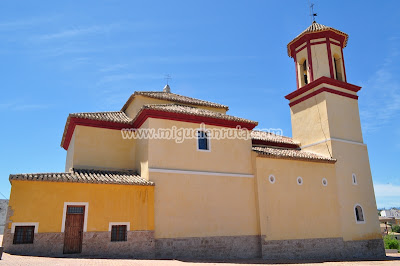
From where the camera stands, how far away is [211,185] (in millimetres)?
14320

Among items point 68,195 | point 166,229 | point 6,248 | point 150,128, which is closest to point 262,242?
point 166,229

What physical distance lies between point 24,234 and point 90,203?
231 cm

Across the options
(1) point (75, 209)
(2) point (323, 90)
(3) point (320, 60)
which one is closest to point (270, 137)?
(2) point (323, 90)

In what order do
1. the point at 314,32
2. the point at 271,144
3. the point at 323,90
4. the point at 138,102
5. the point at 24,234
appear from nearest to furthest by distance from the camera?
1. the point at 24,234
2. the point at 138,102
3. the point at 323,90
4. the point at 271,144
5. the point at 314,32

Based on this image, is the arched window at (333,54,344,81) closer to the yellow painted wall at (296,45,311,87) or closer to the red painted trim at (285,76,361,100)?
the red painted trim at (285,76,361,100)

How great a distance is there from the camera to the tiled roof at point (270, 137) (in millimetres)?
18625

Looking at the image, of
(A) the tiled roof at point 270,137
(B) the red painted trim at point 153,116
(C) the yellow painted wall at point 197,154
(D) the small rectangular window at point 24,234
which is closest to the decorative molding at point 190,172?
(C) the yellow painted wall at point 197,154

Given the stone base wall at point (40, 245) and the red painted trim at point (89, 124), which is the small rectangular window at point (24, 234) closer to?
the stone base wall at point (40, 245)

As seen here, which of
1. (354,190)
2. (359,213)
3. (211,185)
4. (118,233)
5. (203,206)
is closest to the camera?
(118,233)

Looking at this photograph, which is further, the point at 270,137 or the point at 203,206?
the point at 270,137

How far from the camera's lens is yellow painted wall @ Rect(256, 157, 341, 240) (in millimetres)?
15164

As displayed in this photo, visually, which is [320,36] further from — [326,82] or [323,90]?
[323,90]

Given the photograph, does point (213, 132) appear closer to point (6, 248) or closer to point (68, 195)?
point (68, 195)

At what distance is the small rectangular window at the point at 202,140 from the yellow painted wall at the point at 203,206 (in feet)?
4.68
